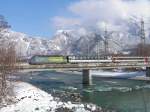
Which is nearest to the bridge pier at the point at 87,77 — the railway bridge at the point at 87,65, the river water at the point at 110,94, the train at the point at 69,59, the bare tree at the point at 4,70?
the railway bridge at the point at 87,65

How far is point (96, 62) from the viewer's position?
308 ft

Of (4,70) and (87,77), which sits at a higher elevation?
(4,70)

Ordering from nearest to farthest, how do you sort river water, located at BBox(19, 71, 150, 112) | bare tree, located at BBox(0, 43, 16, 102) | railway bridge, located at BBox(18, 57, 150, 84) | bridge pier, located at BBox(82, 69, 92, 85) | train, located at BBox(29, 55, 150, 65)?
bare tree, located at BBox(0, 43, 16, 102) < river water, located at BBox(19, 71, 150, 112) < railway bridge, located at BBox(18, 57, 150, 84) < bridge pier, located at BBox(82, 69, 92, 85) < train, located at BBox(29, 55, 150, 65)

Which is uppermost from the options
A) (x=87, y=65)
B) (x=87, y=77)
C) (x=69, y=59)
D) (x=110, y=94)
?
(x=69, y=59)

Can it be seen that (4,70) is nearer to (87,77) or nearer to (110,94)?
(110,94)

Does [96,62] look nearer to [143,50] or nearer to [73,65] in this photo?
[73,65]

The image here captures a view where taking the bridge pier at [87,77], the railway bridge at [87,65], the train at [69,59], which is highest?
the train at [69,59]

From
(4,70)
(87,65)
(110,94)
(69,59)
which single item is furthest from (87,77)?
(4,70)

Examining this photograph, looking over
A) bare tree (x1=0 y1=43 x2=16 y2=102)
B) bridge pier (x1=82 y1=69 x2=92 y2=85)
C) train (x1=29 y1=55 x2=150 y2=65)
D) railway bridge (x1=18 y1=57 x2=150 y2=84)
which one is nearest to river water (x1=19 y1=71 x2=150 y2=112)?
railway bridge (x1=18 y1=57 x2=150 y2=84)

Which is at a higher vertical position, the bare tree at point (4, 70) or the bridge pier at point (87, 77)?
the bare tree at point (4, 70)

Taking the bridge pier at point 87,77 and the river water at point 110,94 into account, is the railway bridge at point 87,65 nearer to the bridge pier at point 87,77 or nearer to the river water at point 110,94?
the bridge pier at point 87,77

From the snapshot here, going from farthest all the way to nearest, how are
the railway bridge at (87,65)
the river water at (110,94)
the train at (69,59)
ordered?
1. the train at (69,59)
2. the railway bridge at (87,65)
3. the river water at (110,94)

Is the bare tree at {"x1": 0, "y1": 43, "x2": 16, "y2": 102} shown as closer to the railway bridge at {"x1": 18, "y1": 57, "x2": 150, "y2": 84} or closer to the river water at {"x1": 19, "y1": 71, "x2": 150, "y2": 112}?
the river water at {"x1": 19, "y1": 71, "x2": 150, "y2": 112}

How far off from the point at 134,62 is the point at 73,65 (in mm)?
21082
